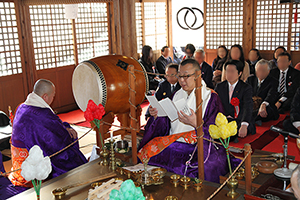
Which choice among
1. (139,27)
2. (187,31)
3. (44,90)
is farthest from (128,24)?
(187,31)

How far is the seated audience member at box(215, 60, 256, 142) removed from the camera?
15.0 feet

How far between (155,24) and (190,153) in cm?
737

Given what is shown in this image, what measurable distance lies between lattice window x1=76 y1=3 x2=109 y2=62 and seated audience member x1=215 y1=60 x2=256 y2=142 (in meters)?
4.04

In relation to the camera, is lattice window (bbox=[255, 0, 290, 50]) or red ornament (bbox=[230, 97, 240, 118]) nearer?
red ornament (bbox=[230, 97, 240, 118])

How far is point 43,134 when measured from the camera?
11.1 ft

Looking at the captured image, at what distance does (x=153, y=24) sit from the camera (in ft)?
32.1

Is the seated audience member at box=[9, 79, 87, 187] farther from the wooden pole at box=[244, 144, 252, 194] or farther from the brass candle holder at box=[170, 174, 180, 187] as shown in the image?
the wooden pole at box=[244, 144, 252, 194]

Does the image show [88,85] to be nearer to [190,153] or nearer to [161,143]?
[161,143]

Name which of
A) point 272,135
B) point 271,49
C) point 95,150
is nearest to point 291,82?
point 272,135

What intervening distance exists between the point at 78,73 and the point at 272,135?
3.08m

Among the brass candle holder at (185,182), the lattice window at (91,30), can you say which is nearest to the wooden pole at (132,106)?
the brass candle holder at (185,182)

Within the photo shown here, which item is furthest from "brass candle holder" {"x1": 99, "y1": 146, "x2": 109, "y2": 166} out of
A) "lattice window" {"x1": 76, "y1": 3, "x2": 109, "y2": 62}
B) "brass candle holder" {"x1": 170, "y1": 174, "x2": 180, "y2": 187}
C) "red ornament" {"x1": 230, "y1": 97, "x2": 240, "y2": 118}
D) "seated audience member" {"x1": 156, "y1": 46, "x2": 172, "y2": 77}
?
"seated audience member" {"x1": 156, "y1": 46, "x2": 172, "y2": 77}

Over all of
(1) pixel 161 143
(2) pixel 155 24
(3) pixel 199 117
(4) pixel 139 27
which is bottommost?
(1) pixel 161 143

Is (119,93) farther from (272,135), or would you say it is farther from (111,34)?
(111,34)
